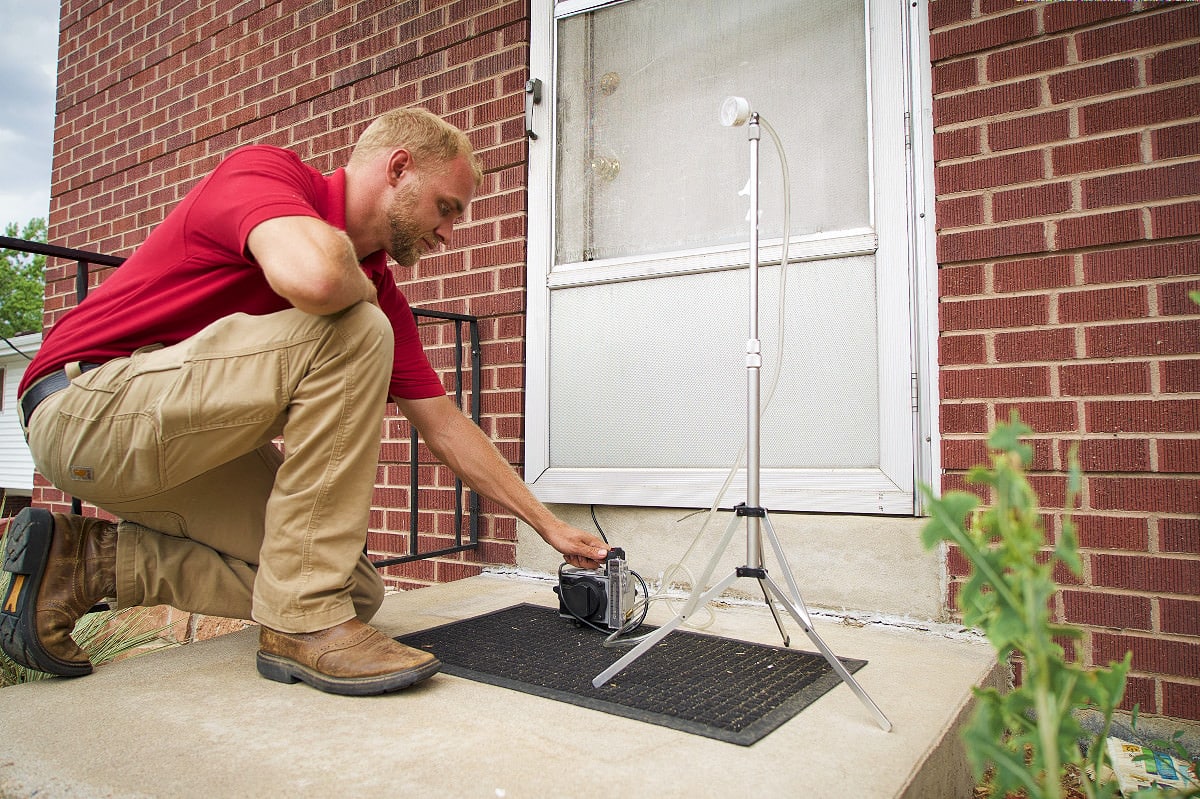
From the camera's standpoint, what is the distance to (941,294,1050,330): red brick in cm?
188

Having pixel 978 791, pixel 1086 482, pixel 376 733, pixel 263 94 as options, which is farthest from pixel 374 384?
pixel 263 94

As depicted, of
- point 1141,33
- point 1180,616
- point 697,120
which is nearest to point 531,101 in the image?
point 697,120

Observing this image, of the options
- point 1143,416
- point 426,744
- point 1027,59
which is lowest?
point 426,744

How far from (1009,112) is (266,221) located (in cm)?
182

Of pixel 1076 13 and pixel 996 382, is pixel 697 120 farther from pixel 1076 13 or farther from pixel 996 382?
pixel 996 382

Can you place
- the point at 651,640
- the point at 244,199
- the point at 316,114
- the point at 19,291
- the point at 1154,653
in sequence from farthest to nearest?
the point at 19,291, the point at 316,114, the point at 1154,653, the point at 244,199, the point at 651,640

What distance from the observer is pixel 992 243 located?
6.40 feet

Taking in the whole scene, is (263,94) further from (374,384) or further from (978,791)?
(978,791)

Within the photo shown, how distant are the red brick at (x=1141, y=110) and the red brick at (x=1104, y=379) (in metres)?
0.57

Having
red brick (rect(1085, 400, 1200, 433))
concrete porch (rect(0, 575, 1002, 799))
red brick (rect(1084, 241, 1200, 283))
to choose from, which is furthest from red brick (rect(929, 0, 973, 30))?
concrete porch (rect(0, 575, 1002, 799))

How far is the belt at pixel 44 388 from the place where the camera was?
1594 mm

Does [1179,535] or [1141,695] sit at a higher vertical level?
[1179,535]

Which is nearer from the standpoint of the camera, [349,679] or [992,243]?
[349,679]

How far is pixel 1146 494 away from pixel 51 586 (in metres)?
2.40
